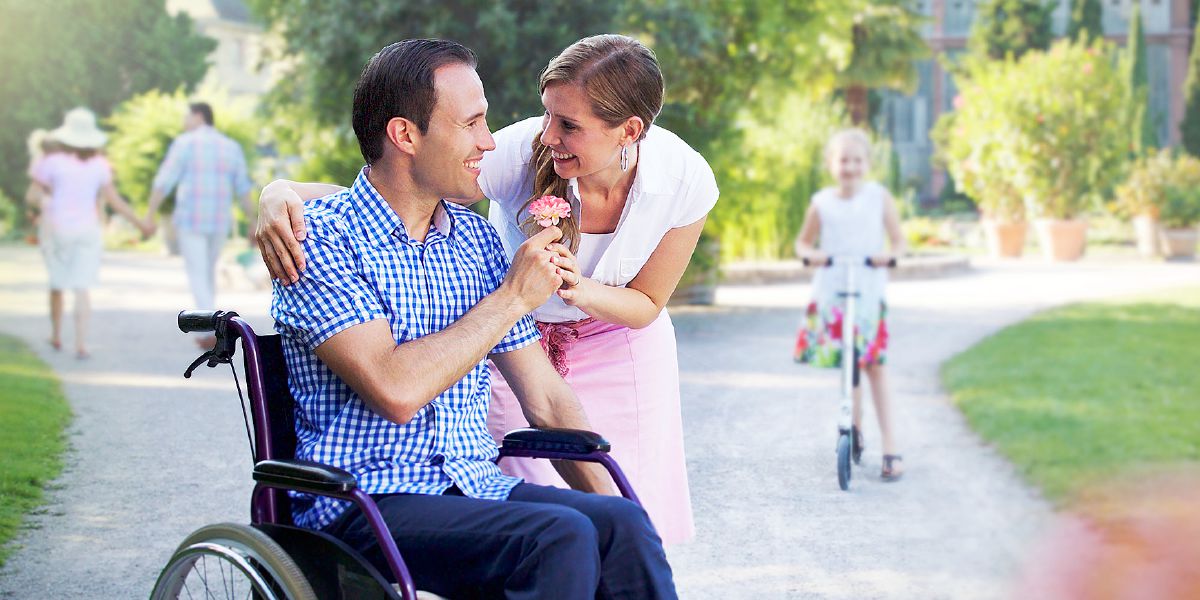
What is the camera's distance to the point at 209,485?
18.2 ft

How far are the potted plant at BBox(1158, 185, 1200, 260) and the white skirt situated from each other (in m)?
14.6

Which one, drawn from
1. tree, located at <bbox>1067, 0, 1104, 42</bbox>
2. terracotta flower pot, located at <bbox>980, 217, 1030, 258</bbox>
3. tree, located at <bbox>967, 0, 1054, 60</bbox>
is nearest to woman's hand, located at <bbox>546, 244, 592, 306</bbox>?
terracotta flower pot, located at <bbox>980, 217, 1030, 258</bbox>

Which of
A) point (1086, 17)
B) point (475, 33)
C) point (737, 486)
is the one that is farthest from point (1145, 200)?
point (737, 486)

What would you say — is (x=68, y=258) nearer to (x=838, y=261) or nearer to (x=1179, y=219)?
(x=838, y=261)

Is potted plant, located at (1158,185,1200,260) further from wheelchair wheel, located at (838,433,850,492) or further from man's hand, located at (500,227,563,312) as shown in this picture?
man's hand, located at (500,227,563,312)

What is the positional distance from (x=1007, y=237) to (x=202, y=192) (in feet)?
42.6

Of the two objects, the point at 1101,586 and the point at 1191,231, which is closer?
the point at 1101,586

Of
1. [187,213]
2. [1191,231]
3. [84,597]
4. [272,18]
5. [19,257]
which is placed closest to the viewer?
[84,597]

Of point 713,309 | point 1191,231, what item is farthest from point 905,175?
point 713,309

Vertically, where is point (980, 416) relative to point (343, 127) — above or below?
below

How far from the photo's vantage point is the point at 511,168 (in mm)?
3396

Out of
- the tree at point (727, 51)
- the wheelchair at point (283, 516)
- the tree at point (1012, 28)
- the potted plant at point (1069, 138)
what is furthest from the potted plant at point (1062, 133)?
the wheelchair at point (283, 516)

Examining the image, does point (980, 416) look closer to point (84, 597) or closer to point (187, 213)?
point (84, 597)

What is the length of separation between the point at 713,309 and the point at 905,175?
2733 centimetres
